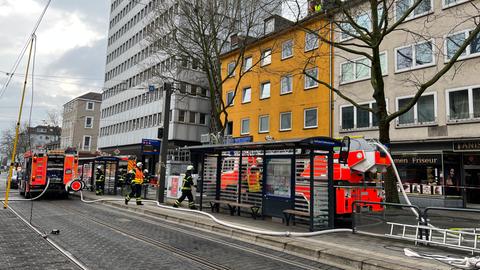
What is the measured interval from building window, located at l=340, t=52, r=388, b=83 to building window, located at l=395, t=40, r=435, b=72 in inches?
37.3

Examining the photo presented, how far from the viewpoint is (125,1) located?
60.5m

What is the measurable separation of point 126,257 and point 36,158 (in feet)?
50.6

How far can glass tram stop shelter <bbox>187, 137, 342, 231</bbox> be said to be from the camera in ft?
35.5

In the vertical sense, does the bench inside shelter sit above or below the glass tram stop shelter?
below

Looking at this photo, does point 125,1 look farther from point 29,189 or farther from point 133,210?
point 133,210

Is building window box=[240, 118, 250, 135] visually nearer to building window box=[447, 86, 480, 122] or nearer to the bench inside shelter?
building window box=[447, 86, 480, 122]

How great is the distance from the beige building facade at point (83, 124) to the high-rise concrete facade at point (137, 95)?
1639 centimetres

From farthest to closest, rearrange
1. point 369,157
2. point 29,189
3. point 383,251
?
point 29,189
point 369,157
point 383,251

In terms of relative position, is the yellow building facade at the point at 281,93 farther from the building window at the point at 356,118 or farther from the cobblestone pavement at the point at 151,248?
the cobblestone pavement at the point at 151,248

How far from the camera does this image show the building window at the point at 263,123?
110ft

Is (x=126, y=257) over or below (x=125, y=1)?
below

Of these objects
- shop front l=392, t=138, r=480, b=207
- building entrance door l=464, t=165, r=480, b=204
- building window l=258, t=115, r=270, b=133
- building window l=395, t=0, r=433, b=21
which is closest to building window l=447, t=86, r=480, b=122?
shop front l=392, t=138, r=480, b=207

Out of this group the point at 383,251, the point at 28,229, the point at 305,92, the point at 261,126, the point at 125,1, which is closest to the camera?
the point at 383,251

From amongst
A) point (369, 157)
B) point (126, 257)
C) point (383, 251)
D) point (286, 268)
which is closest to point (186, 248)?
point (126, 257)
